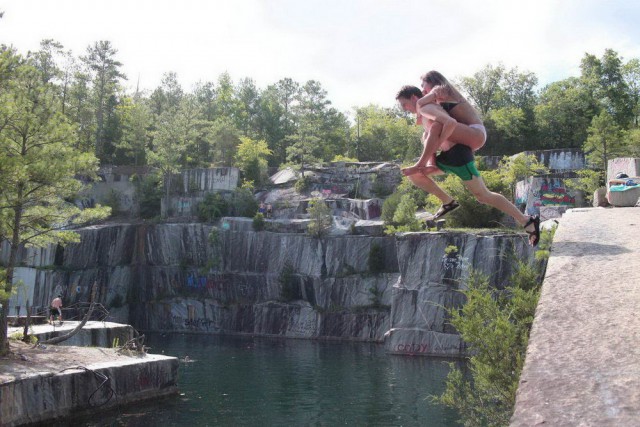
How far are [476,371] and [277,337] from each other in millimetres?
36889

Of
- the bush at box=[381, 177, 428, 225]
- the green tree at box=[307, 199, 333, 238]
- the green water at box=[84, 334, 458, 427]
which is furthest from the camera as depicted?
the green tree at box=[307, 199, 333, 238]

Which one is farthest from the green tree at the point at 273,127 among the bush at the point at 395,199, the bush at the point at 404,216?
the bush at the point at 404,216

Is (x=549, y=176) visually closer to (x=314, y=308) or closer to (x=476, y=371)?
(x=314, y=308)

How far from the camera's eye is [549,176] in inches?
1698

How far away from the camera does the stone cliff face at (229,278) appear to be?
44969mm

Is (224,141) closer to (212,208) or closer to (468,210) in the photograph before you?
(212,208)

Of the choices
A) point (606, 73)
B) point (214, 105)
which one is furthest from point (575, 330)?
point (214, 105)

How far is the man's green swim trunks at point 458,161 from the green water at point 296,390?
30.0 feet

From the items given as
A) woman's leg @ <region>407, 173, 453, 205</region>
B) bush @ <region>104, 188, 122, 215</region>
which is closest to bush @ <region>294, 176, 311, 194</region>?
bush @ <region>104, 188, 122, 215</region>

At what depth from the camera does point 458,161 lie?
602cm

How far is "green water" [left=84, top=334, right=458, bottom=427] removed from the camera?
66.9 feet

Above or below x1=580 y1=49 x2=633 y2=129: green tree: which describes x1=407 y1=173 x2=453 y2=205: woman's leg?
below

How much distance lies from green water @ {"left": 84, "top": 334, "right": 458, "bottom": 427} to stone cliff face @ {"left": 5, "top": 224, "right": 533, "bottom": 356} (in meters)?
6.50

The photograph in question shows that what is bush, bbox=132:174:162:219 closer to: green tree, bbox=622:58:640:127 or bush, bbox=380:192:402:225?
bush, bbox=380:192:402:225
